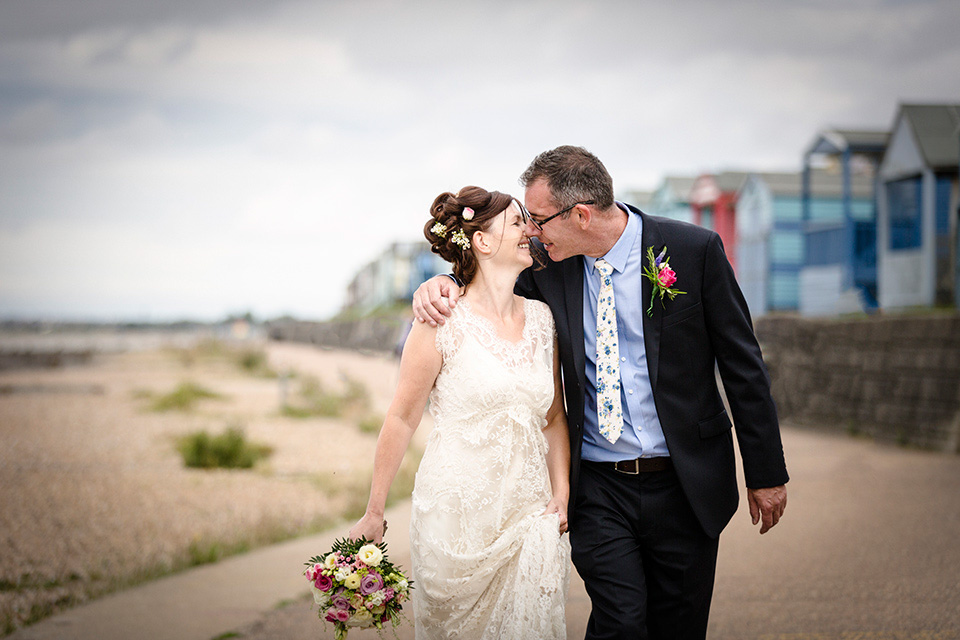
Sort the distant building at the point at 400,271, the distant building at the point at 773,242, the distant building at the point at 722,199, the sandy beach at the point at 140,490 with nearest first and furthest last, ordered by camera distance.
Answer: the sandy beach at the point at 140,490
the distant building at the point at 773,242
the distant building at the point at 722,199
the distant building at the point at 400,271

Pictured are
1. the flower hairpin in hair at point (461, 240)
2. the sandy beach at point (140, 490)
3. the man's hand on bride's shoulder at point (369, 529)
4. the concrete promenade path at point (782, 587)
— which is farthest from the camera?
the sandy beach at point (140, 490)

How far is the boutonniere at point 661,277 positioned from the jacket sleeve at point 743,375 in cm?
15

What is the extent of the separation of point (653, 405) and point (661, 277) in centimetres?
49

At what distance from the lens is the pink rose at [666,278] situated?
311 centimetres

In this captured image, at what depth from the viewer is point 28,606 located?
5.12 m

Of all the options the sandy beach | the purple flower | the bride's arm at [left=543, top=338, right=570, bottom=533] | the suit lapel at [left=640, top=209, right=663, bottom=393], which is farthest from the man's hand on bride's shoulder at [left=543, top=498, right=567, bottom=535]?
the sandy beach

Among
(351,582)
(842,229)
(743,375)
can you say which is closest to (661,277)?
(743,375)

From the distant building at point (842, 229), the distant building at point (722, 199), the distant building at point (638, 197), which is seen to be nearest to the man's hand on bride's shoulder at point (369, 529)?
the distant building at point (842, 229)

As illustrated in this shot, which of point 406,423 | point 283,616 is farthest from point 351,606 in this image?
point 283,616

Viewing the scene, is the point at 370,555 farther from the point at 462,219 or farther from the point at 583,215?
the point at 583,215

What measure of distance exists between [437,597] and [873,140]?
14949 mm

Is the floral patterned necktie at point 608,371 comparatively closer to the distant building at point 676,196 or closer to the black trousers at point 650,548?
the black trousers at point 650,548

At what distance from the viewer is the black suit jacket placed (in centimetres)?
308

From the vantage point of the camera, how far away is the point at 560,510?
3197 mm
